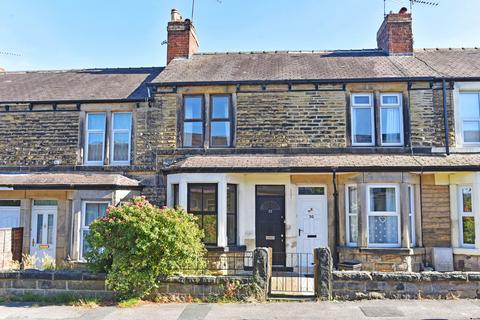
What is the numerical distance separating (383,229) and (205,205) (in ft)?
16.7

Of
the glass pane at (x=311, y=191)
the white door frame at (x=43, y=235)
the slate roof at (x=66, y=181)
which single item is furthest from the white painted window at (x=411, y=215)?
the white door frame at (x=43, y=235)

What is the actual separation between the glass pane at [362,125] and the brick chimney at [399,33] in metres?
3.41

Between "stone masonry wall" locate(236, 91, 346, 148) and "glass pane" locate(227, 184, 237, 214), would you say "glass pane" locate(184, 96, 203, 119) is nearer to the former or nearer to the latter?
"stone masonry wall" locate(236, 91, 346, 148)

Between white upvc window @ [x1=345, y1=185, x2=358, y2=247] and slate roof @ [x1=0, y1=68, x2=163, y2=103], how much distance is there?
712cm

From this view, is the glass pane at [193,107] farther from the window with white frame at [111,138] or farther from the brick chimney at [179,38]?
the brick chimney at [179,38]

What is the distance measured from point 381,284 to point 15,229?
10.6 m

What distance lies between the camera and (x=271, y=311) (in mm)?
8078

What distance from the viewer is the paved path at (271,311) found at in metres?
7.71

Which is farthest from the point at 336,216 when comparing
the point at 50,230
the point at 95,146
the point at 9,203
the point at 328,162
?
the point at 9,203

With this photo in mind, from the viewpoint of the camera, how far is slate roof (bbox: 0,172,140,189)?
1254 centimetres

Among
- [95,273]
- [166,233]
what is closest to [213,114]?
[166,233]

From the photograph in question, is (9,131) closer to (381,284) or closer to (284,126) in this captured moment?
(284,126)

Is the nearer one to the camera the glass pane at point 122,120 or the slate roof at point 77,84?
the glass pane at point 122,120

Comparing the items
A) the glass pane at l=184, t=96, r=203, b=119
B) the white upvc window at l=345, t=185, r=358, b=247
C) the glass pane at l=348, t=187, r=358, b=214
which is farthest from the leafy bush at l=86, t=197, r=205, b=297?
the glass pane at l=348, t=187, r=358, b=214
